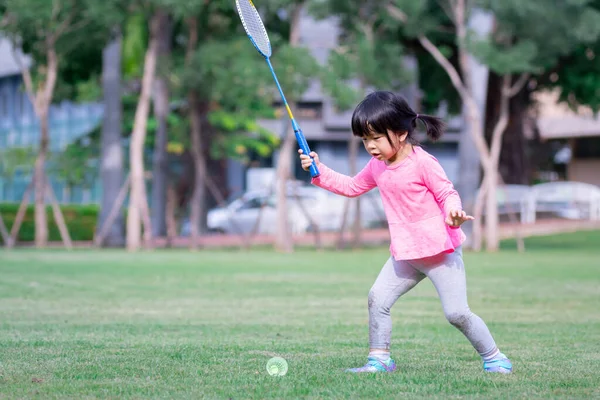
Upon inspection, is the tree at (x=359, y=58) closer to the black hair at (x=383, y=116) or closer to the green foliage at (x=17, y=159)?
the green foliage at (x=17, y=159)

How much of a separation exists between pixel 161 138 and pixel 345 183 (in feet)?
74.0

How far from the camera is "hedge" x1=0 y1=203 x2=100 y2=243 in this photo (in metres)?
30.1

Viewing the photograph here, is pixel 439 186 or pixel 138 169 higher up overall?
pixel 138 169

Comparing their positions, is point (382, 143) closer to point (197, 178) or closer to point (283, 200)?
point (283, 200)

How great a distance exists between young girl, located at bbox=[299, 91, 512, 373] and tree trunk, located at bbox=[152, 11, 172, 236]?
774 inches

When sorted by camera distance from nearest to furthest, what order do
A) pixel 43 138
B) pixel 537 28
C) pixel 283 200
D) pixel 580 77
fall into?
pixel 537 28 → pixel 283 200 → pixel 43 138 → pixel 580 77

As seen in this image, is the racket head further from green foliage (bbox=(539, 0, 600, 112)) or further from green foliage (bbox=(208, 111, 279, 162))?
green foliage (bbox=(208, 111, 279, 162))

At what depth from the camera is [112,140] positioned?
90.1 feet

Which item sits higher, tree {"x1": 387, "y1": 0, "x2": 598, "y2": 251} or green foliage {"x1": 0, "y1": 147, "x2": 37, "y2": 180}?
tree {"x1": 387, "y1": 0, "x2": 598, "y2": 251}

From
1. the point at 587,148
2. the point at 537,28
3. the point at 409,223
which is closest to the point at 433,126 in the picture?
the point at 409,223

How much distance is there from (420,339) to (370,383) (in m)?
2.73

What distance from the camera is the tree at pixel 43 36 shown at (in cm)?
2338

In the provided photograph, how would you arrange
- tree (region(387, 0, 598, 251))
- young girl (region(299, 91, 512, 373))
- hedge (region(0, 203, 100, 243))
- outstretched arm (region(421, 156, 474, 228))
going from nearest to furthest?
outstretched arm (region(421, 156, 474, 228)), young girl (region(299, 91, 512, 373)), tree (region(387, 0, 598, 251)), hedge (region(0, 203, 100, 243))

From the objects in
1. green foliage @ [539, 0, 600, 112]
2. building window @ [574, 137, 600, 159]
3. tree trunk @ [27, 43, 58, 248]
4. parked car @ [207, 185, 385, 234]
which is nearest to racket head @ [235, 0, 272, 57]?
tree trunk @ [27, 43, 58, 248]
